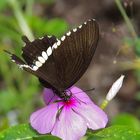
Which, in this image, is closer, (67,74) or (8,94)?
(67,74)

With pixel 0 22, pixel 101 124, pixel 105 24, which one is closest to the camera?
pixel 101 124

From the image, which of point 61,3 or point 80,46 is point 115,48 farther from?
point 80,46

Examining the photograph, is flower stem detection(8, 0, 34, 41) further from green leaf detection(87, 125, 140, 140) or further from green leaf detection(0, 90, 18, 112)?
green leaf detection(87, 125, 140, 140)

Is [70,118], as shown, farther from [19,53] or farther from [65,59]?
[19,53]

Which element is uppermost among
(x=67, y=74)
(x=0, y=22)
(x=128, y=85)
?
(x=0, y=22)

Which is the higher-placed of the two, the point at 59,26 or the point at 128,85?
the point at 59,26

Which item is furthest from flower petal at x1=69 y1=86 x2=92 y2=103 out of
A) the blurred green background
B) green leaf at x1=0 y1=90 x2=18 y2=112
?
green leaf at x1=0 y1=90 x2=18 y2=112

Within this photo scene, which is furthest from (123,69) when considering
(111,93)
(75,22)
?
A: (111,93)
